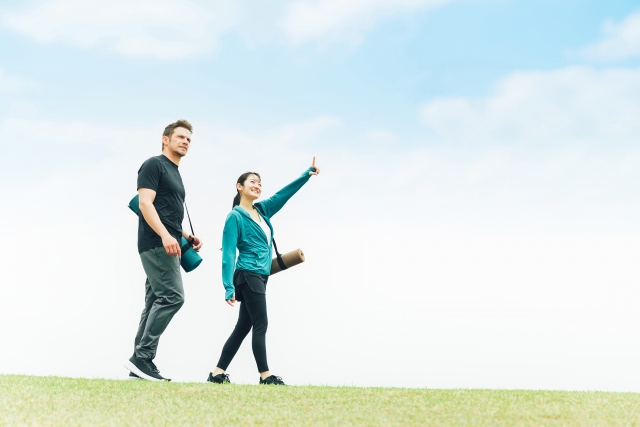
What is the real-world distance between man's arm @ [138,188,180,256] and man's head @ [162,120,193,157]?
0.67 m

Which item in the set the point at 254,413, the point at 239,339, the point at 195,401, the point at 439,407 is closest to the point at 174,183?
the point at 239,339

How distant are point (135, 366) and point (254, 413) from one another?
247 centimetres

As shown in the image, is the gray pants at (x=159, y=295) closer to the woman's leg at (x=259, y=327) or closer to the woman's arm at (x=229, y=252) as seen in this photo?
the woman's arm at (x=229, y=252)

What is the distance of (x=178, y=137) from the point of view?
7590 mm

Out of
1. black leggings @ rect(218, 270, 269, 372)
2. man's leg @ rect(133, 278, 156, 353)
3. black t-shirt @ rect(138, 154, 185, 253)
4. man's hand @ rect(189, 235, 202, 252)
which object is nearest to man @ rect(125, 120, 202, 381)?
black t-shirt @ rect(138, 154, 185, 253)

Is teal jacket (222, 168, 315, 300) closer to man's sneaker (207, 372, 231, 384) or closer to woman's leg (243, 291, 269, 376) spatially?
woman's leg (243, 291, 269, 376)

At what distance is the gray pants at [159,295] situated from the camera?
728cm

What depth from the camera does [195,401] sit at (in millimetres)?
5957

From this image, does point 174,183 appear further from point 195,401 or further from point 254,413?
point 254,413

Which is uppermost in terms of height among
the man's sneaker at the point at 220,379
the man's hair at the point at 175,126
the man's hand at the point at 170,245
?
the man's hair at the point at 175,126

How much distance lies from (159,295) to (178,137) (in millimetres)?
1796

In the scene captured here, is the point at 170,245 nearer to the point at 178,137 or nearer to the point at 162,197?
the point at 162,197

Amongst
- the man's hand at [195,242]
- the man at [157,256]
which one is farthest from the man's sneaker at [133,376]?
the man's hand at [195,242]

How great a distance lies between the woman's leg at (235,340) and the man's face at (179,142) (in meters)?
1.87
